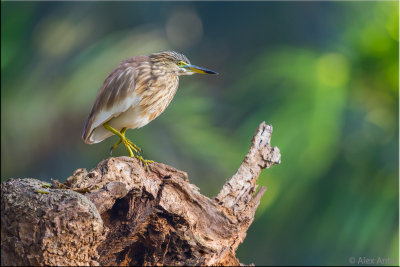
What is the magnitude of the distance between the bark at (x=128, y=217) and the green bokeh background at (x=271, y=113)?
729 centimetres

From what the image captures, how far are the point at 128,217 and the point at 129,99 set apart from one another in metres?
1.20

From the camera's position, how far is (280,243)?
1445 cm

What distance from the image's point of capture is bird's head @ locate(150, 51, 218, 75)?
5.16 meters

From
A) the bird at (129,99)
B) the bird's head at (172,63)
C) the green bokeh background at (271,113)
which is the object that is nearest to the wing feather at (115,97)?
the bird at (129,99)

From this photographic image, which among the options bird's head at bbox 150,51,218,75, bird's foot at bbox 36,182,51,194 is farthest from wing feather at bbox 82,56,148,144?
bird's foot at bbox 36,182,51,194

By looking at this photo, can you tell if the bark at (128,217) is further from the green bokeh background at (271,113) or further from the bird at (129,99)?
the green bokeh background at (271,113)

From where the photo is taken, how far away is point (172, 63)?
5.25 meters

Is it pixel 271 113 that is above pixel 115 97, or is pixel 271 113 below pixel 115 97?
above

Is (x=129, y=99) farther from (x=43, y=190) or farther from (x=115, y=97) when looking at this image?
(x=43, y=190)

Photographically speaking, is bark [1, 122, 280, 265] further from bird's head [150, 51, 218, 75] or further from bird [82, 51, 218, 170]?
bird's head [150, 51, 218, 75]

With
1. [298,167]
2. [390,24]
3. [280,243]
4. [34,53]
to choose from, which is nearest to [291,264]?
[280,243]

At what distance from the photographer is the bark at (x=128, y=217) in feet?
10.6

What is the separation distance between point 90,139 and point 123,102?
538mm

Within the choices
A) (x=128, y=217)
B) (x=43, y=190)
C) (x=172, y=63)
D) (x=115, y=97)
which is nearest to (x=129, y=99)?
(x=115, y=97)
